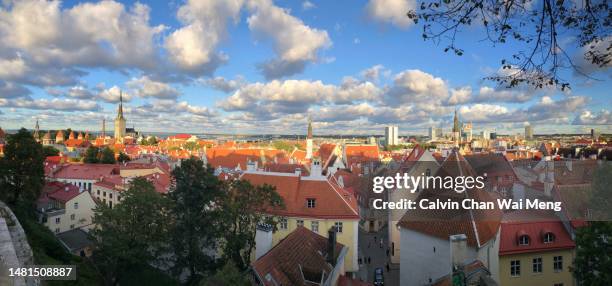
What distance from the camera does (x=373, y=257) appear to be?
27.8m

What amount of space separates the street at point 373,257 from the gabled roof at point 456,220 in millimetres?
4718

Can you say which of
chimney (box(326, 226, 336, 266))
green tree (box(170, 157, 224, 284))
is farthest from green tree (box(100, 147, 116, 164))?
chimney (box(326, 226, 336, 266))

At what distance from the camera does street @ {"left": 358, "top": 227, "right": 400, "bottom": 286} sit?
A: 23.4 metres

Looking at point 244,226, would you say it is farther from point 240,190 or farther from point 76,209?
point 76,209

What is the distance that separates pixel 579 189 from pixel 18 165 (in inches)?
1377

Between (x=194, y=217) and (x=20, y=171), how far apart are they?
60.1ft

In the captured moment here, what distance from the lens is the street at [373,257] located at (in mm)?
23352

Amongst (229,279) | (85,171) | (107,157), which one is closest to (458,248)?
(229,279)

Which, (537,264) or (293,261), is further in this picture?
(537,264)

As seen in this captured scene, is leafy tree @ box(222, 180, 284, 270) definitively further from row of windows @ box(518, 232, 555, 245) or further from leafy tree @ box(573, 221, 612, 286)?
leafy tree @ box(573, 221, 612, 286)

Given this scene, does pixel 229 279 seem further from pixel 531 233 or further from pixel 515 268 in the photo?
pixel 531 233

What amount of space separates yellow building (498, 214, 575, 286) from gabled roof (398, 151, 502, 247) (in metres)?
0.97

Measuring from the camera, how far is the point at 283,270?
13.1 meters

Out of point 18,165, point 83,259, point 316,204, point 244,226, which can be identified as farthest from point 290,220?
point 18,165
